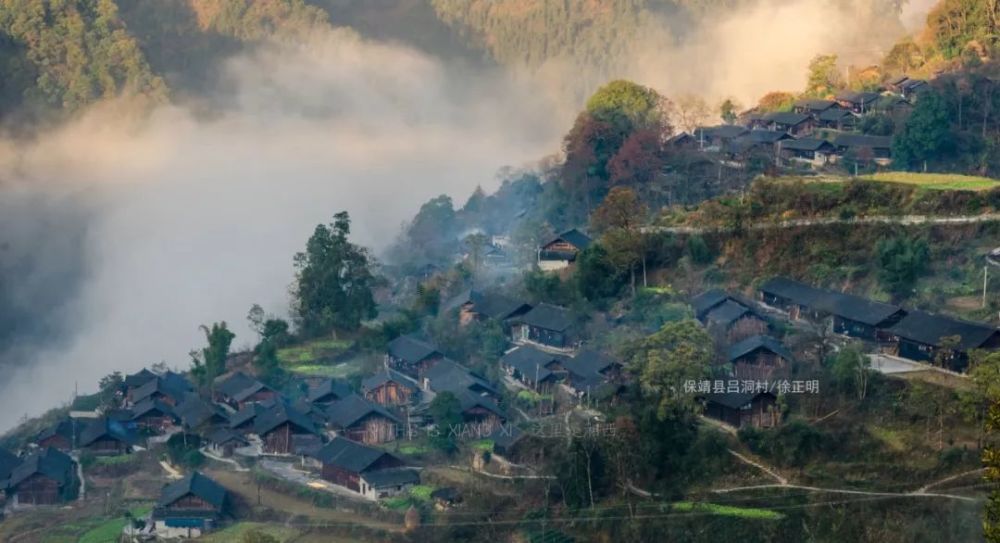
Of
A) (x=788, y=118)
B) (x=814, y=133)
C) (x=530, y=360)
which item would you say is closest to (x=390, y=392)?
(x=530, y=360)

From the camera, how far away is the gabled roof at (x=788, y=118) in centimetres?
4269

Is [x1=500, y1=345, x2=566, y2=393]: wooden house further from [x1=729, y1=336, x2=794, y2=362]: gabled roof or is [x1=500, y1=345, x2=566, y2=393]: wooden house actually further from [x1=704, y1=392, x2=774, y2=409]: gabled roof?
[x1=704, y1=392, x2=774, y2=409]: gabled roof

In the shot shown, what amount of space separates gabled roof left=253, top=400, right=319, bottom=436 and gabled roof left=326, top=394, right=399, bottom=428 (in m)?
0.49

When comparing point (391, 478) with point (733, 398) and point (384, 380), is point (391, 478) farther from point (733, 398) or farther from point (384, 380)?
point (733, 398)

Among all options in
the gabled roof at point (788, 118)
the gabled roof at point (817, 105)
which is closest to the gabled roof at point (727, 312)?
the gabled roof at point (788, 118)

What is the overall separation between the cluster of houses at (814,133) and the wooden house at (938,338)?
1184 centimetres

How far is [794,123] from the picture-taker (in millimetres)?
42594

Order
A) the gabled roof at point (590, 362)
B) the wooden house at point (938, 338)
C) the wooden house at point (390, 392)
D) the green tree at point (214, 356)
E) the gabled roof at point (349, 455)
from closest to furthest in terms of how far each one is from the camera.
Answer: the wooden house at point (938, 338) → the gabled roof at point (349, 455) → the gabled roof at point (590, 362) → the wooden house at point (390, 392) → the green tree at point (214, 356)

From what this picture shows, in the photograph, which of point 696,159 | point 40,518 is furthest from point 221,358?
point 696,159

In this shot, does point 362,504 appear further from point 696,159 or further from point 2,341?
point 2,341

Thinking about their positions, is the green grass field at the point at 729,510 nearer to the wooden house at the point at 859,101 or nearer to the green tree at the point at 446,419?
the green tree at the point at 446,419

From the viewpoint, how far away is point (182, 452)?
3186 centimetres

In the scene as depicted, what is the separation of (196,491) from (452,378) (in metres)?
5.88

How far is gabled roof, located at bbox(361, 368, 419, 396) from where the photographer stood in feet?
107
